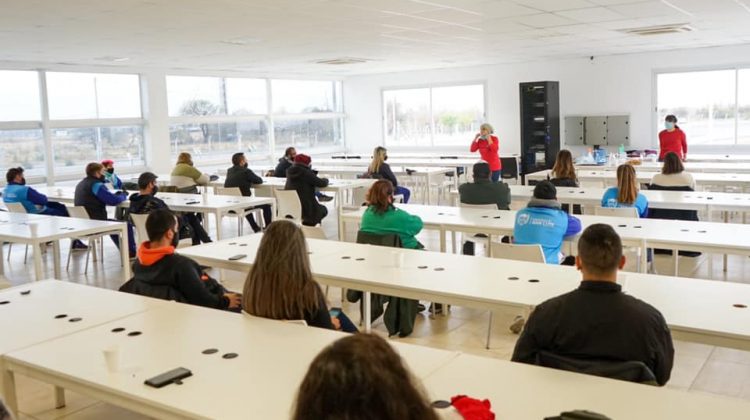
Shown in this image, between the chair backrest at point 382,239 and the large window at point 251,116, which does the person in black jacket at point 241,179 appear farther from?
the large window at point 251,116

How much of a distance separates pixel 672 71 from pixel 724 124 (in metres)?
1.44

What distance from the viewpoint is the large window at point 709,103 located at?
13273 mm

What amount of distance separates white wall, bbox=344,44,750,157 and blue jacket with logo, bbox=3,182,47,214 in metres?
10.3

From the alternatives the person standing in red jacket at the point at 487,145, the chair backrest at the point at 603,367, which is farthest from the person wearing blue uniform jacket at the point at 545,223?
the person standing in red jacket at the point at 487,145

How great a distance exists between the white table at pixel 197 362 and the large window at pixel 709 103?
42.1 feet

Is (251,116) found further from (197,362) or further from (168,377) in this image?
(168,377)

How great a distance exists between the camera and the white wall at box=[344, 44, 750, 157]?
44.2 ft

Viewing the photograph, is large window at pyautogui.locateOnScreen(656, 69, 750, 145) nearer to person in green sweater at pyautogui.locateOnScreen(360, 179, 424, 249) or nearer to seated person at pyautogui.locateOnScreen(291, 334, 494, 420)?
person in green sweater at pyautogui.locateOnScreen(360, 179, 424, 249)

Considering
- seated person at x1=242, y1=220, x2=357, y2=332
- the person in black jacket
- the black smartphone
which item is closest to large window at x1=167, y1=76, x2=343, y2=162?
the person in black jacket

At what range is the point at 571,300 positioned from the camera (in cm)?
243

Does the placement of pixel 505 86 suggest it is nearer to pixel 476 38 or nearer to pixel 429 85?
pixel 429 85

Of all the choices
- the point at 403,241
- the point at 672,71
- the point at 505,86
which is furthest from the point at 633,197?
the point at 505,86

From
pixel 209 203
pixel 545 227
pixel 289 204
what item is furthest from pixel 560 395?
pixel 289 204

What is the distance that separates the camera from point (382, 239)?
16.5 ft
